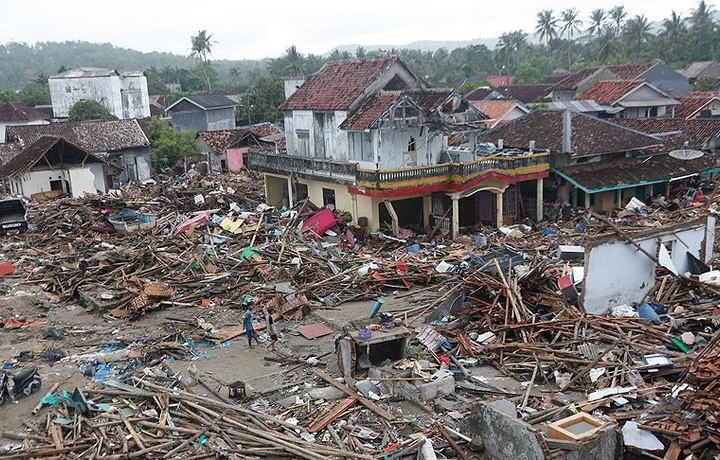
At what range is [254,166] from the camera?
111 ft

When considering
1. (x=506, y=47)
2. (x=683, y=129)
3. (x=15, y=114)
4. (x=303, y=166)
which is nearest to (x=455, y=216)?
(x=303, y=166)

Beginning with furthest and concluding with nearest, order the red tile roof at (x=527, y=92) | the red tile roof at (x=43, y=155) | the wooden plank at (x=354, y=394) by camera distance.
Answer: the red tile roof at (x=527, y=92) → the red tile roof at (x=43, y=155) → the wooden plank at (x=354, y=394)

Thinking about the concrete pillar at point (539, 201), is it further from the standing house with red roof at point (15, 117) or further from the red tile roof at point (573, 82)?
the standing house with red roof at point (15, 117)

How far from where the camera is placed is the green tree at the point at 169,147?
48.2 metres

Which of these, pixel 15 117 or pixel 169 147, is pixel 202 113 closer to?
pixel 169 147

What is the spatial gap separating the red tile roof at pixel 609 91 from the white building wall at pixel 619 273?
34.3m

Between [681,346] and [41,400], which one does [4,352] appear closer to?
[41,400]

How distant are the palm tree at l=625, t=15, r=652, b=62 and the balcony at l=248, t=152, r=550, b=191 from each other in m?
64.7

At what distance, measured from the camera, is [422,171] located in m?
26.8

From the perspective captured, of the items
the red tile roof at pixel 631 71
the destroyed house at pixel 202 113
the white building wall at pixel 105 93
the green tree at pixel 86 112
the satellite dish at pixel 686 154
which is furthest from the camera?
the white building wall at pixel 105 93

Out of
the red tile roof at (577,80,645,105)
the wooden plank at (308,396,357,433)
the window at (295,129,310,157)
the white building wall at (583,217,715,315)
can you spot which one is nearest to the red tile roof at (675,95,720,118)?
the red tile roof at (577,80,645,105)

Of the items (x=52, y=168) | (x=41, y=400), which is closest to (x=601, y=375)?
(x=41, y=400)

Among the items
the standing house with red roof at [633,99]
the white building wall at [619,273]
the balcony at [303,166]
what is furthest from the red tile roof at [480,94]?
the white building wall at [619,273]

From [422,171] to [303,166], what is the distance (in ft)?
19.9
